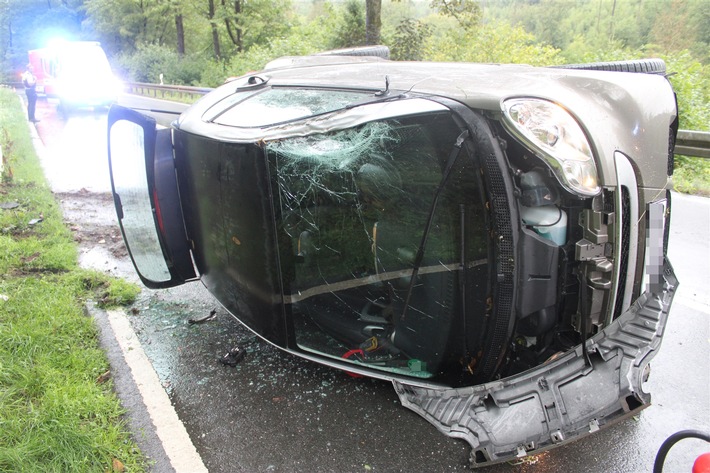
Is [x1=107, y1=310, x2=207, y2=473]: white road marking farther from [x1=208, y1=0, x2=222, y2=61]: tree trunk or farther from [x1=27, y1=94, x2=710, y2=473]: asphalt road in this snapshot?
[x1=208, y1=0, x2=222, y2=61]: tree trunk

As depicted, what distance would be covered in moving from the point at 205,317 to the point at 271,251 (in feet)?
4.54

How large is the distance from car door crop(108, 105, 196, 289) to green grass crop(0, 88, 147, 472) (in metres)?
0.52

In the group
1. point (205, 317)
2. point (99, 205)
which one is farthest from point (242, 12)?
point (205, 317)

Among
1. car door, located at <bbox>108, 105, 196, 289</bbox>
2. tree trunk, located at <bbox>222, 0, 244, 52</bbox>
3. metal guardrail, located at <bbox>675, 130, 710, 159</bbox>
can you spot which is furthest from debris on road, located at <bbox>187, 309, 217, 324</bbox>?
tree trunk, located at <bbox>222, 0, 244, 52</bbox>

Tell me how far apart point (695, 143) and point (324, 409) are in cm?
573

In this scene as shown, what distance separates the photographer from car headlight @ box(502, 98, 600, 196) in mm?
1876

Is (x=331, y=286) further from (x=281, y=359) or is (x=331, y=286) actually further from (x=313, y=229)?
(x=281, y=359)

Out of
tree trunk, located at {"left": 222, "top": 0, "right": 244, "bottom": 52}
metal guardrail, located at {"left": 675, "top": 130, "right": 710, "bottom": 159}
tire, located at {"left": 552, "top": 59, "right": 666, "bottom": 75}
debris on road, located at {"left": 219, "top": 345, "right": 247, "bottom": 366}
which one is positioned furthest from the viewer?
tree trunk, located at {"left": 222, "top": 0, "right": 244, "bottom": 52}

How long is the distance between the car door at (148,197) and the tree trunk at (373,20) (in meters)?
11.3

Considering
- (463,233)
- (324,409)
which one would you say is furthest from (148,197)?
(463,233)

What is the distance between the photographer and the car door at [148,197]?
3.23 m

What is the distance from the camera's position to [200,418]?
8.27ft

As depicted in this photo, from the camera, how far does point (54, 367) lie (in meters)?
2.82

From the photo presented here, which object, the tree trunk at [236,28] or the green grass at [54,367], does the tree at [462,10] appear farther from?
the tree trunk at [236,28]
